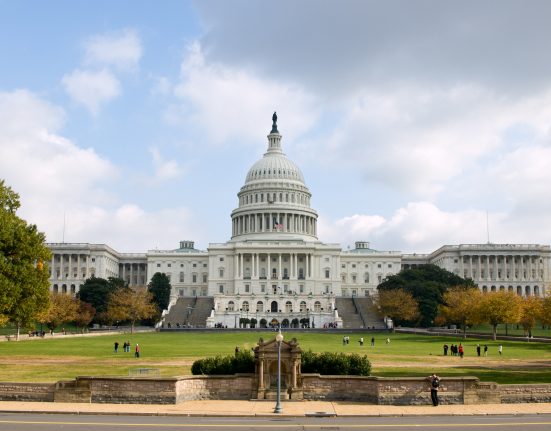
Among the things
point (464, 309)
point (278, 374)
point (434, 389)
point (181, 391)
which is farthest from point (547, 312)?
point (181, 391)

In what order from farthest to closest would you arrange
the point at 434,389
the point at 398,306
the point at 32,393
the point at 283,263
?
the point at 283,263, the point at 398,306, the point at 32,393, the point at 434,389

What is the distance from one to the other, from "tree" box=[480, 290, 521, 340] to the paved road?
208 feet

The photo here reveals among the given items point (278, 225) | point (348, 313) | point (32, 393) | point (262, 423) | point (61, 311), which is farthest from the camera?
point (278, 225)

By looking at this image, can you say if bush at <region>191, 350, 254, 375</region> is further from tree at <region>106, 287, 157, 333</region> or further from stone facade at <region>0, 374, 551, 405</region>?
tree at <region>106, 287, 157, 333</region>

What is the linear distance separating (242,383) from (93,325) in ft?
354

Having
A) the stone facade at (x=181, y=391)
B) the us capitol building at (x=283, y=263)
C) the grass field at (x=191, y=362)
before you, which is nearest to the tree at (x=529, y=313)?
the grass field at (x=191, y=362)

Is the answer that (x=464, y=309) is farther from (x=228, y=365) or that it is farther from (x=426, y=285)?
(x=228, y=365)

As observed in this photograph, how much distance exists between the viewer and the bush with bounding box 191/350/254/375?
37.8m

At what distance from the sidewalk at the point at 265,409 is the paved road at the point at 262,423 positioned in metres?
0.62

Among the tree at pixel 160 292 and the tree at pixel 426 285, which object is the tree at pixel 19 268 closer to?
the tree at pixel 426 285

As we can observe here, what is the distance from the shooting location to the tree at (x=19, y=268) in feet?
190

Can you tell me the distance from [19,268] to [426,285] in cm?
9166

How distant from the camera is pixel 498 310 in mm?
92375

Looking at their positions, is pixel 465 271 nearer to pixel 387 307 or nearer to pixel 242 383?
pixel 387 307
